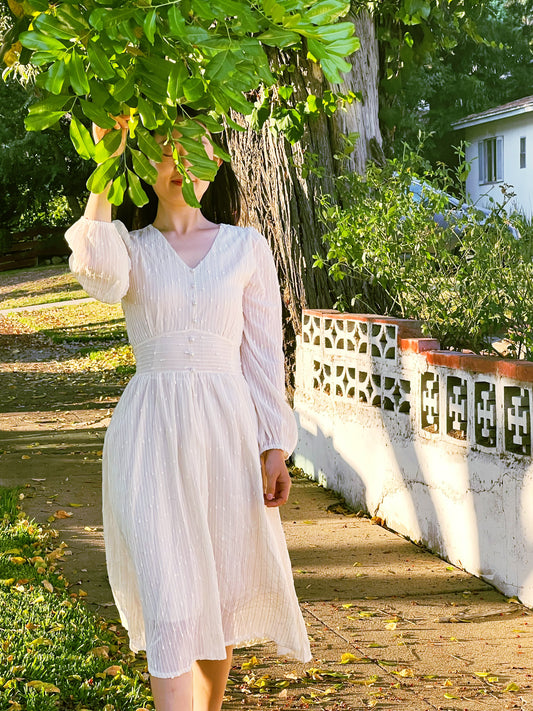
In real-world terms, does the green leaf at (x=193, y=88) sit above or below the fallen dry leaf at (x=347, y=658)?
above

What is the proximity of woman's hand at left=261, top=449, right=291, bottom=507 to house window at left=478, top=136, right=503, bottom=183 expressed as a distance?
98.9ft

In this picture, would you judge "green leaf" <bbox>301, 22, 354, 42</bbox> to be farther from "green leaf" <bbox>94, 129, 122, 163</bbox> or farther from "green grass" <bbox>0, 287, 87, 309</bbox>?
"green grass" <bbox>0, 287, 87, 309</bbox>

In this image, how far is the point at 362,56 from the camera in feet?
25.2

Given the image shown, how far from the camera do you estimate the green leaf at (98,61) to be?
2.23 metres

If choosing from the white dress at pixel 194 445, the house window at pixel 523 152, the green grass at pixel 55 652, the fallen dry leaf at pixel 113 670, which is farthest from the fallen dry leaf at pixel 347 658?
the house window at pixel 523 152

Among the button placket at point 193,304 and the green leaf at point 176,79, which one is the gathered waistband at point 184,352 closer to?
the button placket at point 193,304

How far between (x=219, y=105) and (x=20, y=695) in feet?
7.84

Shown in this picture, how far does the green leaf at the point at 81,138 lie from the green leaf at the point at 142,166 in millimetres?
128

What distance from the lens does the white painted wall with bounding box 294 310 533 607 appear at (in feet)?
16.1

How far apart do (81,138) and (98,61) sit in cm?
27

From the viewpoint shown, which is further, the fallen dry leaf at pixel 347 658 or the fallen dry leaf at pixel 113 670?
the fallen dry leaf at pixel 347 658


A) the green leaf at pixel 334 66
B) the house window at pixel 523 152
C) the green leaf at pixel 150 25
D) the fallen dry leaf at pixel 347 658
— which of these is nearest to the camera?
the green leaf at pixel 150 25

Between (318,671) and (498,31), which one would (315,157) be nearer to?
(318,671)

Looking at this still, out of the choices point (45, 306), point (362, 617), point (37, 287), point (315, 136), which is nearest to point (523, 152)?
point (37, 287)
